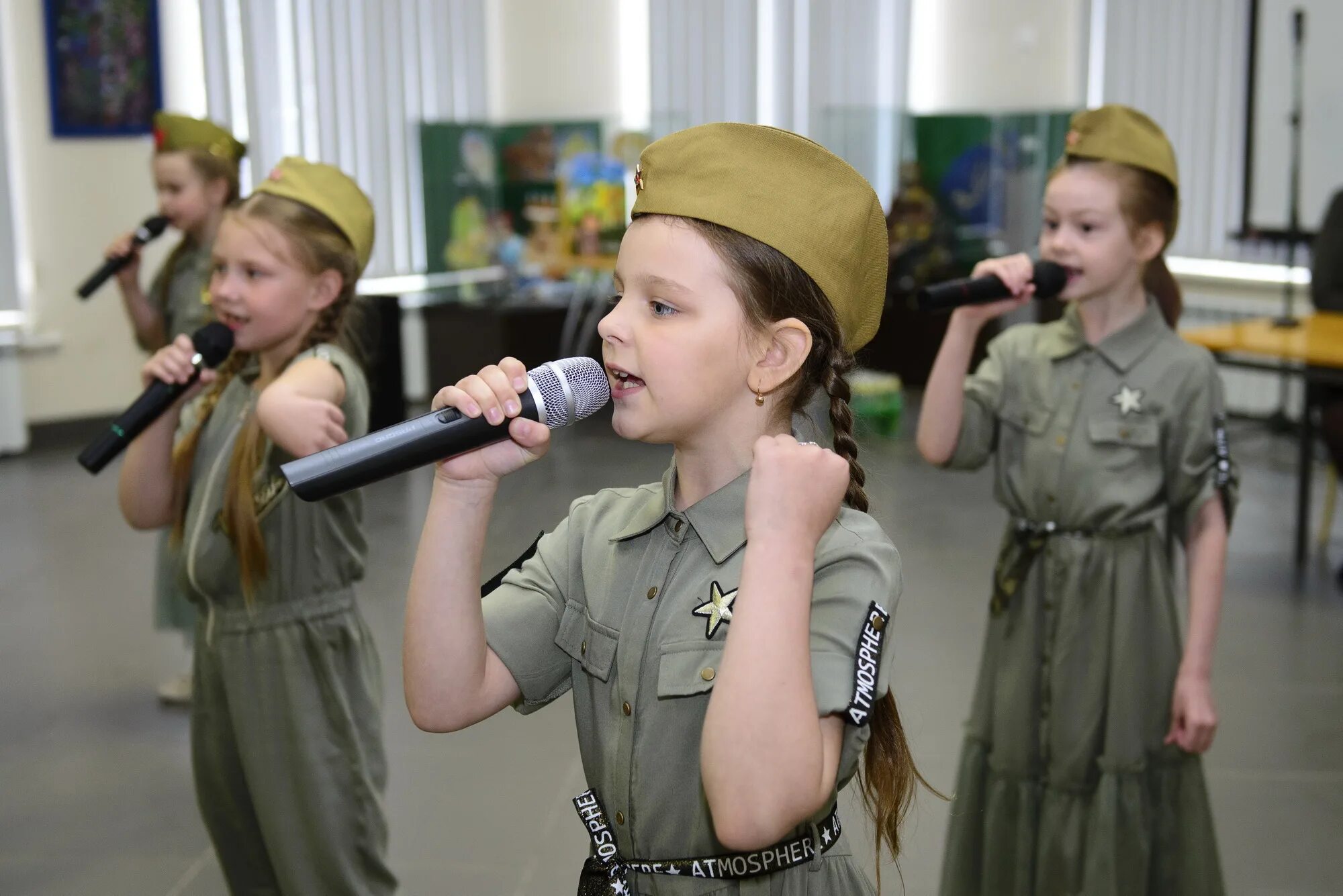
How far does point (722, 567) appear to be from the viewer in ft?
3.91

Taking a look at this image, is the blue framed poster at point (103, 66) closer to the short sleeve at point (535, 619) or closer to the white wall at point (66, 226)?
the white wall at point (66, 226)

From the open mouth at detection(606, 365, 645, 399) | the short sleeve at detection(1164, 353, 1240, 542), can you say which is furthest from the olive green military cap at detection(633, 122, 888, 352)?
the short sleeve at detection(1164, 353, 1240, 542)

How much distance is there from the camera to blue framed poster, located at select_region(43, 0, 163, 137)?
632 cm

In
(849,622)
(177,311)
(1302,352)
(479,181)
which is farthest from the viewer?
(479,181)

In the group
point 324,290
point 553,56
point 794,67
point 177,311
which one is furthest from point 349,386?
point 794,67

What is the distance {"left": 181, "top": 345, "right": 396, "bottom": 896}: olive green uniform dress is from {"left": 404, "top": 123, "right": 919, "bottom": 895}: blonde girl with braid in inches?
34.7

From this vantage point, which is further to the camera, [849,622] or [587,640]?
[587,640]

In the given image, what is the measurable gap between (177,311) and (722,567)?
8.77 ft

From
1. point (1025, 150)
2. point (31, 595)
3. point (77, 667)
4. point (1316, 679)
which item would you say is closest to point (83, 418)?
point (31, 595)

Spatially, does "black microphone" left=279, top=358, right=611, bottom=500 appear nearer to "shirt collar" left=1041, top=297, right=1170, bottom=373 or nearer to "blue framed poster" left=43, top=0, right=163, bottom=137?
"shirt collar" left=1041, top=297, right=1170, bottom=373

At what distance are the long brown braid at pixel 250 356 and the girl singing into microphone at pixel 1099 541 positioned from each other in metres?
0.90

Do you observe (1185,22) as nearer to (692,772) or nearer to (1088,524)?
(1088,524)

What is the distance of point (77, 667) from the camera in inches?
153

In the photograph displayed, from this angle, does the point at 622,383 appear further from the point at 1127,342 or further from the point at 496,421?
Answer: the point at 1127,342
